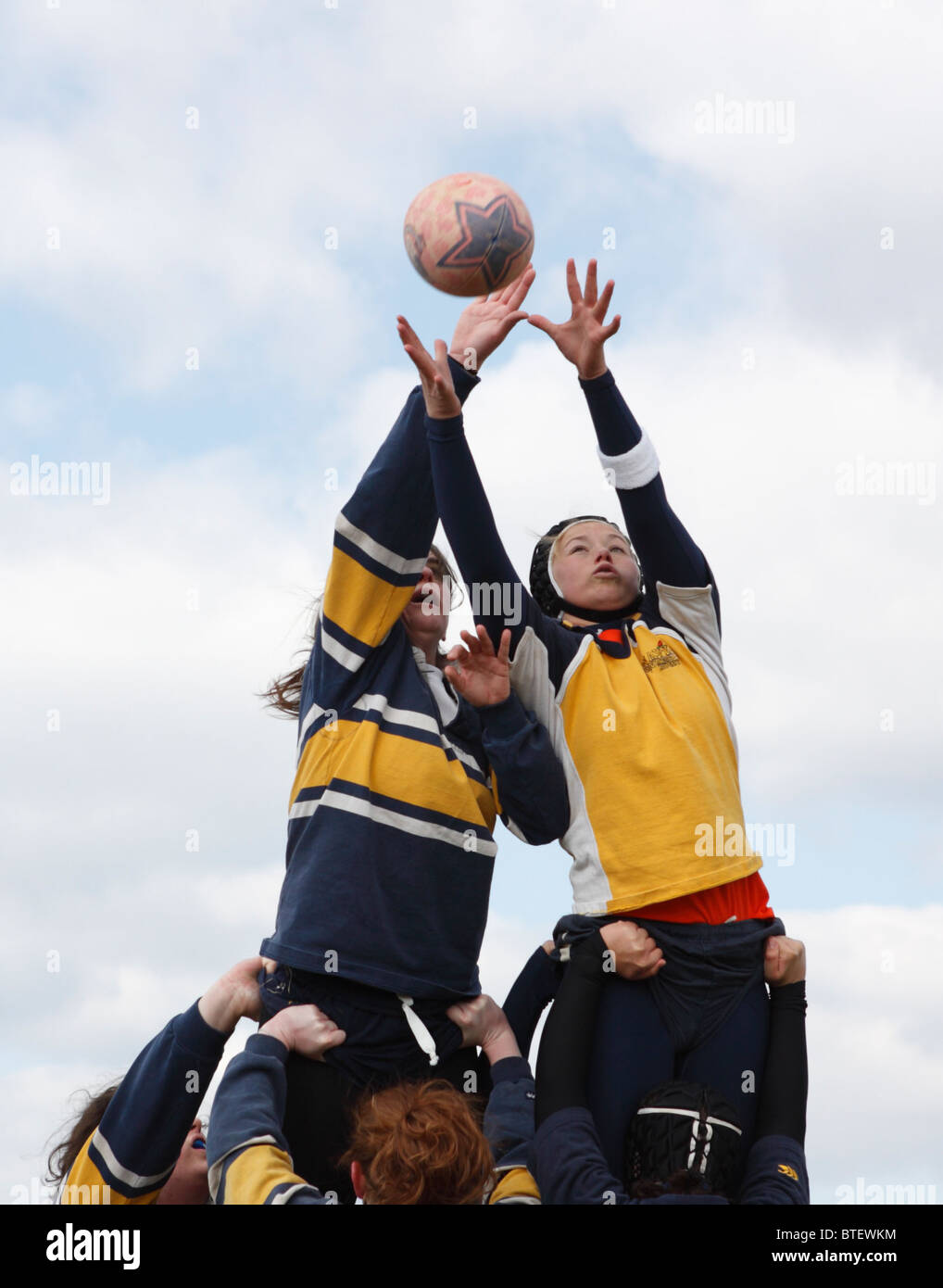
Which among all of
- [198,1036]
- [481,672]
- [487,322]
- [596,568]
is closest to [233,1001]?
[198,1036]

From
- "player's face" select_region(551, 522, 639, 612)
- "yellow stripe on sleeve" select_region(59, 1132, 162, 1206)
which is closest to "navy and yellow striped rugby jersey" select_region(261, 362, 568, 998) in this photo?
"player's face" select_region(551, 522, 639, 612)

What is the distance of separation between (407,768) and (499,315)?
1542mm

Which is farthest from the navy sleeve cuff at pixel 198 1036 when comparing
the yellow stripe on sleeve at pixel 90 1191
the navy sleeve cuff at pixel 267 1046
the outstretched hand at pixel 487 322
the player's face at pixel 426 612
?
the outstretched hand at pixel 487 322

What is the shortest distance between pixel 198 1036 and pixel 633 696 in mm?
1774

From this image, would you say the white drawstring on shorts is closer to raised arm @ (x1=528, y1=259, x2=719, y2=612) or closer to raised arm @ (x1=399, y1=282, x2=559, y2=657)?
raised arm @ (x1=399, y1=282, x2=559, y2=657)

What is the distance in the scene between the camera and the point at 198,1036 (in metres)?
4.72

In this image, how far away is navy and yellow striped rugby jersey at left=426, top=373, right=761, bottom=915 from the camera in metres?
4.51

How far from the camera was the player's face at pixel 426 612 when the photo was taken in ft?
16.7

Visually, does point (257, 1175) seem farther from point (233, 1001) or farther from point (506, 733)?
point (506, 733)

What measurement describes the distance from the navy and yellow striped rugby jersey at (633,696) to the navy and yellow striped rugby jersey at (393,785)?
0.16 meters

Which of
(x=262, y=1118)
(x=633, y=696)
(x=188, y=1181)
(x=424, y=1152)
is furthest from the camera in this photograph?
(x=188, y=1181)

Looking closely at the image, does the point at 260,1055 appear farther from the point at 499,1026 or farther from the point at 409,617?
the point at 409,617

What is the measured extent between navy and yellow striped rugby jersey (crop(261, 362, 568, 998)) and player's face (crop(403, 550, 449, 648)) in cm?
19

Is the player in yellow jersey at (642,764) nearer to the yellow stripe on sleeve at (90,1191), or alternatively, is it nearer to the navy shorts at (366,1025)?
the navy shorts at (366,1025)
